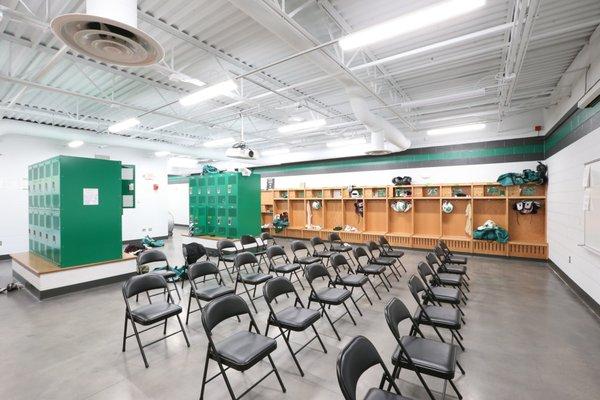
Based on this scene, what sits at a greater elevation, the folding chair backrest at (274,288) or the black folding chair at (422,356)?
the folding chair backrest at (274,288)

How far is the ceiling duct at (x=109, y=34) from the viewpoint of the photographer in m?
1.85

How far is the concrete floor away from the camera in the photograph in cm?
237

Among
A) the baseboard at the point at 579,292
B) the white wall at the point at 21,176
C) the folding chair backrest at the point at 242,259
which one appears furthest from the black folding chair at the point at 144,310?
the white wall at the point at 21,176

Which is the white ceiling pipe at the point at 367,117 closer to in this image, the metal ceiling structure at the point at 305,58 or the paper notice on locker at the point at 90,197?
the metal ceiling structure at the point at 305,58

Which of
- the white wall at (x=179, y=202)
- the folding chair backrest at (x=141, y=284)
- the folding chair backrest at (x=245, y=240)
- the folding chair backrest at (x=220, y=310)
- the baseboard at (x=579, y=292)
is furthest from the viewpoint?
the white wall at (x=179, y=202)

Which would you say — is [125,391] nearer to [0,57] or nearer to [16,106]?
[0,57]

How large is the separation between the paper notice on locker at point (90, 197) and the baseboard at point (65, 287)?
4.65ft

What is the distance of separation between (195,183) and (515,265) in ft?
28.7

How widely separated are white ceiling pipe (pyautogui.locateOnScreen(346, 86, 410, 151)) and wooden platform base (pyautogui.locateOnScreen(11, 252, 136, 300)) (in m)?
5.23

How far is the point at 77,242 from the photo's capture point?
4.97 meters

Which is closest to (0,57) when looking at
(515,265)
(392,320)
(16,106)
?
(16,106)

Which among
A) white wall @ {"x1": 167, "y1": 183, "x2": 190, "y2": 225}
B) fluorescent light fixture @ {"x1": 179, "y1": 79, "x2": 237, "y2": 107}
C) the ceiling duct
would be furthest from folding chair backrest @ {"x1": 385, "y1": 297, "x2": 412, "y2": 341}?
white wall @ {"x1": 167, "y1": 183, "x2": 190, "y2": 225}

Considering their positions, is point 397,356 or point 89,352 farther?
point 89,352

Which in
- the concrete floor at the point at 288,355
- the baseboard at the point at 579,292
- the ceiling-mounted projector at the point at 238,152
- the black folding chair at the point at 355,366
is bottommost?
the concrete floor at the point at 288,355
